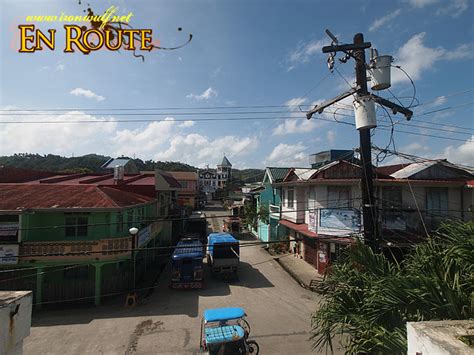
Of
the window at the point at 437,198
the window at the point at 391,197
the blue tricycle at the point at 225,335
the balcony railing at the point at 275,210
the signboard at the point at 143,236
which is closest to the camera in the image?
the blue tricycle at the point at 225,335

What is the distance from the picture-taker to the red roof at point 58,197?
17.0 m

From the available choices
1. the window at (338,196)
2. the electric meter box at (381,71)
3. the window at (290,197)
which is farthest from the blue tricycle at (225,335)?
the window at (290,197)

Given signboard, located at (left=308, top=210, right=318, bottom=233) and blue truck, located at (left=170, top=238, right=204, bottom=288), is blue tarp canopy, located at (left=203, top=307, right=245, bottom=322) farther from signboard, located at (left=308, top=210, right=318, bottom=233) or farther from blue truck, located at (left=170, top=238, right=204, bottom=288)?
signboard, located at (left=308, top=210, right=318, bottom=233)

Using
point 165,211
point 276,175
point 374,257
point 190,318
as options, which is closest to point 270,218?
point 276,175

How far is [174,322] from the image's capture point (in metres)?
14.8

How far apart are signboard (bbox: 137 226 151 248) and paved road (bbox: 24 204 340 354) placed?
3419 millimetres

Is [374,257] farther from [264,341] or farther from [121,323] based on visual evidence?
[121,323]

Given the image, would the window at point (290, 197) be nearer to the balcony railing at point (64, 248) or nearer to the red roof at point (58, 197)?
the red roof at point (58, 197)

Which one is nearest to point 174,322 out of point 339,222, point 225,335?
point 225,335

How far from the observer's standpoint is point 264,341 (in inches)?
501

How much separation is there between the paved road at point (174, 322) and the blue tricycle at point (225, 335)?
165 cm

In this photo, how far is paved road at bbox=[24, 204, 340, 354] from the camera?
12438 millimetres

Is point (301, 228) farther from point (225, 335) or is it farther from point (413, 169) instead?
point (225, 335)

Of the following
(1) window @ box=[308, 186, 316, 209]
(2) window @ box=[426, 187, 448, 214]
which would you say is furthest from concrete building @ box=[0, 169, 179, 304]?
(2) window @ box=[426, 187, 448, 214]
